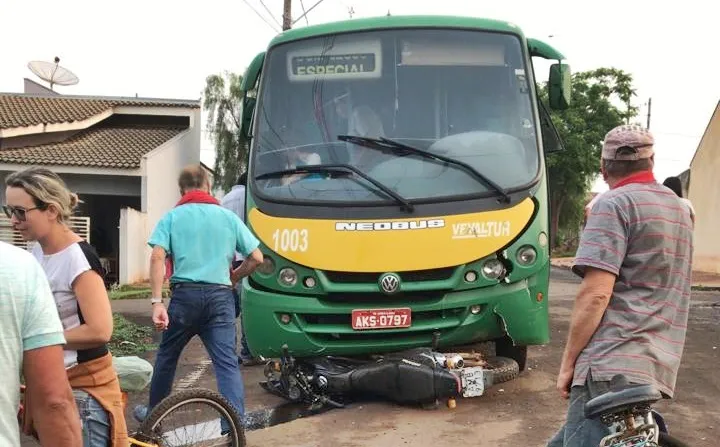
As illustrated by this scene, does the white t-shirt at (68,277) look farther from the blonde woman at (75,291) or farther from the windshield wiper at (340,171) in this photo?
the windshield wiper at (340,171)

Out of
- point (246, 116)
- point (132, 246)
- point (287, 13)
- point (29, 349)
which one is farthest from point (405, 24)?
point (132, 246)

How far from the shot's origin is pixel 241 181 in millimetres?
6883

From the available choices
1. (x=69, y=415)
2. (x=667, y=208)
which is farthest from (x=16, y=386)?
(x=667, y=208)

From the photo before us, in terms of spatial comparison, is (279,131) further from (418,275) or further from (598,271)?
(598,271)

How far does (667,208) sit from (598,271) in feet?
1.24

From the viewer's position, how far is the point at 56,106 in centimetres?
2727

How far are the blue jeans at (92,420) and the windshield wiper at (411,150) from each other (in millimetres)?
3271

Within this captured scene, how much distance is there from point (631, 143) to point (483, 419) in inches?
113

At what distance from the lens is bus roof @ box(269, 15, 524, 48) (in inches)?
240

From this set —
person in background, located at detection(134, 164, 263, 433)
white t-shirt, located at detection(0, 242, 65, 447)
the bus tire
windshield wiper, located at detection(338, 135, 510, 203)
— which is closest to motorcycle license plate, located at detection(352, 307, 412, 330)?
person in background, located at detection(134, 164, 263, 433)

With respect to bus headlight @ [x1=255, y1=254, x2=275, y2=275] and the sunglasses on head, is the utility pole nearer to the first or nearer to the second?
bus headlight @ [x1=255, y1=254, x2=275, y2=275]

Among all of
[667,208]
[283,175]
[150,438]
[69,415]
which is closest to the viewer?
[69,415]

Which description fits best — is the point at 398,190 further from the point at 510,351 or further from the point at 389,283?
the point at 510,351

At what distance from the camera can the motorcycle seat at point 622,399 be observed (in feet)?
8.83
